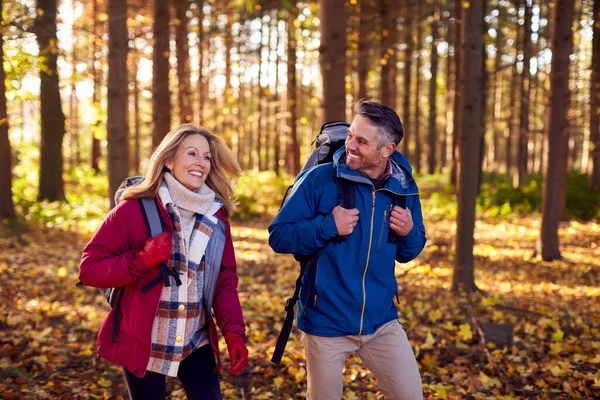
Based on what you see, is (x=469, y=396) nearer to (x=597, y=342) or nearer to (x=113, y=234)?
(x=597, y=342)

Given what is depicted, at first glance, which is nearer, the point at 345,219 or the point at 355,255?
the point at 345,219

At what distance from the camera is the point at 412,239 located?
3416 millimetres

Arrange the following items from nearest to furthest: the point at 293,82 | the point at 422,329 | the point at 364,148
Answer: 1. the point at 364,148
2. the point at 422,329
3. the point at 293,82

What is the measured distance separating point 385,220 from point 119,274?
147cm

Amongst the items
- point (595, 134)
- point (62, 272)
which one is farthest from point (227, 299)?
point (595, 134)

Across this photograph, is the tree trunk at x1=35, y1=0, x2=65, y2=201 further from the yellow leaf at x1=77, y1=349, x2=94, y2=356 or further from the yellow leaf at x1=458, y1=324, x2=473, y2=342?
the yellow leaf at x1=458, y1=324, x2=473, y2=342

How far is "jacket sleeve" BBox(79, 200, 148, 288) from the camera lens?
2.80 meters

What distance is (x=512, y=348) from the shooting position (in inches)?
236

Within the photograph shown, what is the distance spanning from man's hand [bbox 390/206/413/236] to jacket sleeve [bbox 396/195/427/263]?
12cm

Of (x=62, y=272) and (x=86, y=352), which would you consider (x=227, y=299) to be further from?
(x=62, y=272)

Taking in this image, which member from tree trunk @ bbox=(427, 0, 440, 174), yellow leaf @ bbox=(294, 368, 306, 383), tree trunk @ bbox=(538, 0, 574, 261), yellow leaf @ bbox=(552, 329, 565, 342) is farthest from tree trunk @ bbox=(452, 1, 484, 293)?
tree trunk @ bbox=(427, 0, 440, 174)

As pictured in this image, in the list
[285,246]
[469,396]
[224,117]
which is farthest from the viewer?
[224,117]

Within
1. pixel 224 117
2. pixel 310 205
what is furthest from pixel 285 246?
pixel 224 117

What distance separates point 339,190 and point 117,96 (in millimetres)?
5104
